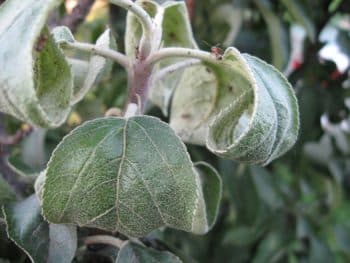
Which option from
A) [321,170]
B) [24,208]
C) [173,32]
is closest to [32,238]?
[24,208]

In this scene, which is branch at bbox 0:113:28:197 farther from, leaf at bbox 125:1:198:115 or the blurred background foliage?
leaf at bbox 125:1:198:115

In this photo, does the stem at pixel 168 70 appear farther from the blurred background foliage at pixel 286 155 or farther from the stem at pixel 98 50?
the blurred background foliage at pixel 286 155

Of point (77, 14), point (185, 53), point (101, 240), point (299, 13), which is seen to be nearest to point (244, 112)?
point (185, 53)

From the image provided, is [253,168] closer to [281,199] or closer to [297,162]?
[297,162]

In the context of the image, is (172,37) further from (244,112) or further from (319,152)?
(319,152)

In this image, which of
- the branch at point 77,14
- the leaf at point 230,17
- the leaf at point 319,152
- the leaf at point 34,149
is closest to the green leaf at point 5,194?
the branch at point 77,14

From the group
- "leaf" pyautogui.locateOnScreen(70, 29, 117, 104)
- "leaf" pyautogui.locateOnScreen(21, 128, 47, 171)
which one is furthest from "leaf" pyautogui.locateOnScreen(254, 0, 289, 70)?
"leaf" pyautogui.locateOnScreen(70, 29, 117, 104)
